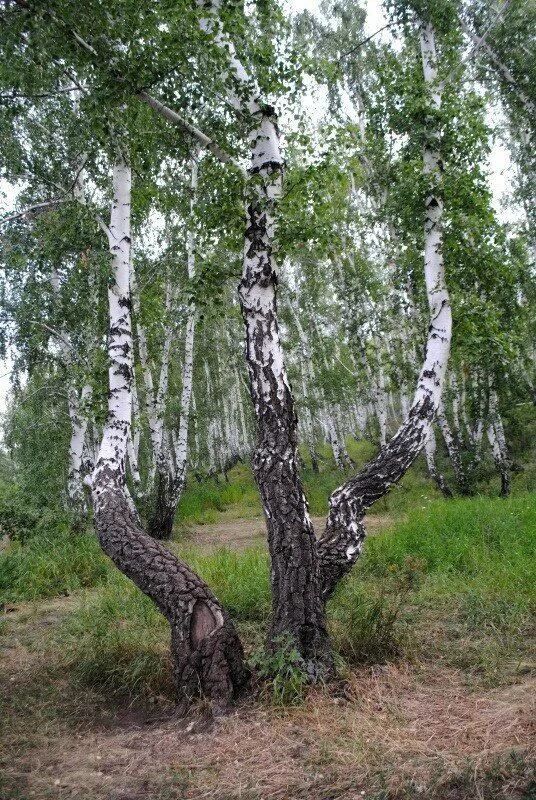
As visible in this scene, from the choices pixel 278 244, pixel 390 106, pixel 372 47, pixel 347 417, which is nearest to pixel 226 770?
pixel 278 244

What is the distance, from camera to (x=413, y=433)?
18.0ft

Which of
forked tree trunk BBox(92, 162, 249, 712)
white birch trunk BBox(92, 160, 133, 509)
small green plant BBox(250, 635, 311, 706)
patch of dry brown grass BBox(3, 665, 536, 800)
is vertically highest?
white birch trunk BBox(92, 160, 133, 509)

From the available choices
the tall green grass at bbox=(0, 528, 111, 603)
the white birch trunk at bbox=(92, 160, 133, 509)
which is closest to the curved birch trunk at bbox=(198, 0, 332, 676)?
the white birch trunk at bbox=(92, 160, 133, 509)

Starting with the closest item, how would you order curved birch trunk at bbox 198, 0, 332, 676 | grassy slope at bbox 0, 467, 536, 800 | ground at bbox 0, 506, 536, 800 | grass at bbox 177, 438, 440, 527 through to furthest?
ground at bbox 0, 506, 536, 800
grassy slope at bbox 0, 467, 536, 800
curved birch trunk at bbox 198, 0, 332, 676
grass at bbox 177, 438, 440, 527

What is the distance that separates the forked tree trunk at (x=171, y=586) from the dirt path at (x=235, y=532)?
14.7 feet

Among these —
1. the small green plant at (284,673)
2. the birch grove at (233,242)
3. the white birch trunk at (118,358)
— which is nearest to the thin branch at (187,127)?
the birch grove at (233,242)

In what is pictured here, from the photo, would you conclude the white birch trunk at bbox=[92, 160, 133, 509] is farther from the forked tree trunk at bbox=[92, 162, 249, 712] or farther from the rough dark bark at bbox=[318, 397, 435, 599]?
the rough dark bark at bbox=[318, 397, 435, 599]

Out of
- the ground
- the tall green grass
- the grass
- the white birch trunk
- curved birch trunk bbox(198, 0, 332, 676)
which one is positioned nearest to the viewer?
the ground

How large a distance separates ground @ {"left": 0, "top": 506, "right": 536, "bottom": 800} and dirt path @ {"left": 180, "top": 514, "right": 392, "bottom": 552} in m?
5.63

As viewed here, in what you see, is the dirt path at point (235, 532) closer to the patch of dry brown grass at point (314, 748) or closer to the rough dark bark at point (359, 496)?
the rough dark bark at point (359, 496)

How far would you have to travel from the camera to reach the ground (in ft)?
9.20

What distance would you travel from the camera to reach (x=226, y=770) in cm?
314

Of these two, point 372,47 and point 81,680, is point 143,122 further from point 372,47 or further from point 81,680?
point 372,47

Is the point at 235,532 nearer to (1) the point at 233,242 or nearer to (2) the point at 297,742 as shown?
(1) the point at 233,242
